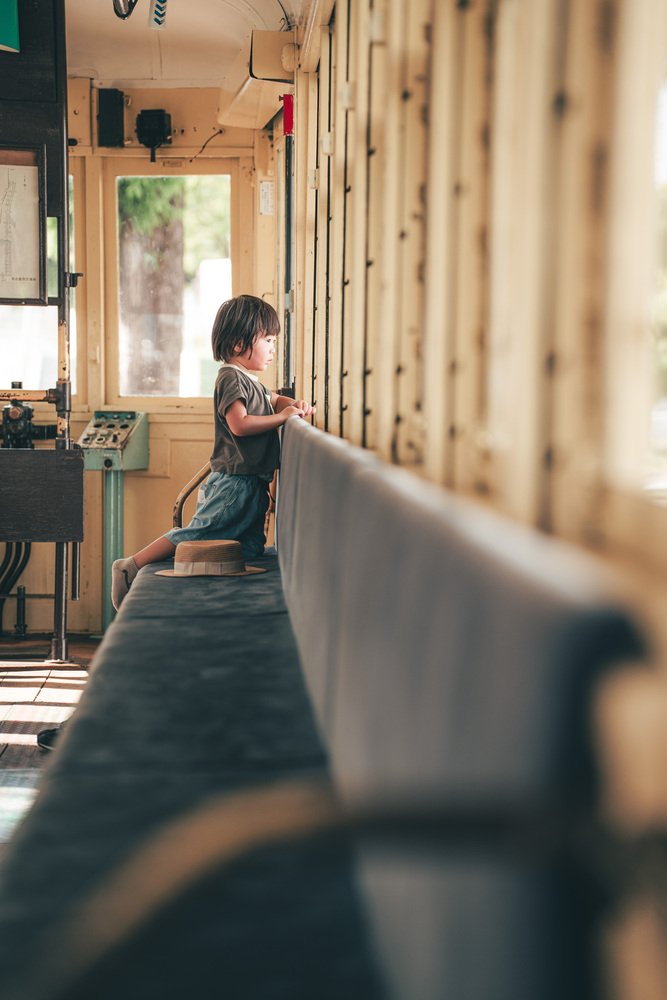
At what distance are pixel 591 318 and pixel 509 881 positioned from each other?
52 centimetres

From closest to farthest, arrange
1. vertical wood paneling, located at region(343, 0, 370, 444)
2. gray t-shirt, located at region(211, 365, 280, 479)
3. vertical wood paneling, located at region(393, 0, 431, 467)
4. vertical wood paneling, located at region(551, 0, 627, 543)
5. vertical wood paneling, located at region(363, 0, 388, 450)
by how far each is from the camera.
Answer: vertical wood paneling, located at region(551, 0, 627, 543)
vertical wood paneling, located at region(393, 0, 431, 467)
vertical wood paneling, located at region(363, 0, 388, 450)
vertical wood paneling, located at region(343, 0, 370, 444)
gray t-shirt, located at region(211, 365, 280, 479)

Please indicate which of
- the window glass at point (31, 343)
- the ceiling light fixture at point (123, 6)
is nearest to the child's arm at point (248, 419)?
the ceiling light fixture at point (123, 6)

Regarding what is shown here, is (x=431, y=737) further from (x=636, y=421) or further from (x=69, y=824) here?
(x=69, y=824)

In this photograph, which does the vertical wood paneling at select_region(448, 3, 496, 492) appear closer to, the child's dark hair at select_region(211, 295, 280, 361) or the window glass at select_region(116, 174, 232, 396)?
the child's dark hair at select_region(211, 295, 280, 361)

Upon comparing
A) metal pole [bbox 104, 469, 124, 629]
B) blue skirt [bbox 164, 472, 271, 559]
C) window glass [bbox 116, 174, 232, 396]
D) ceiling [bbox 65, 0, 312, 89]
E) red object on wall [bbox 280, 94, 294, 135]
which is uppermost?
ceiling [bbox 65, 0, 312, 89]

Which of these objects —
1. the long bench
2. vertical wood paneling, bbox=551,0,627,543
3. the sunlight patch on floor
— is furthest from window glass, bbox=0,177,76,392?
vertical wood paneling, bbox=551,0,627,543

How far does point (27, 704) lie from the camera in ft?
10.7

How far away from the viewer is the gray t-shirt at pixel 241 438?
3.00 metres

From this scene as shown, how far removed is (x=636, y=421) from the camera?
2.53ft

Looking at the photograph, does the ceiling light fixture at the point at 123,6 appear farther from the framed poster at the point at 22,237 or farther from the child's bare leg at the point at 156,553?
the child's bare leg at the point at 156,553

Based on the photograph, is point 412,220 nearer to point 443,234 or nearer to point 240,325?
point 443,234

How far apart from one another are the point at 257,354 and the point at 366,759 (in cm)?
229

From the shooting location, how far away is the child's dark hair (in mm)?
3094

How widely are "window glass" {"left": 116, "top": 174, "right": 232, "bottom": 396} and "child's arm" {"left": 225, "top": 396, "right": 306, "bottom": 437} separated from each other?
1801mm
